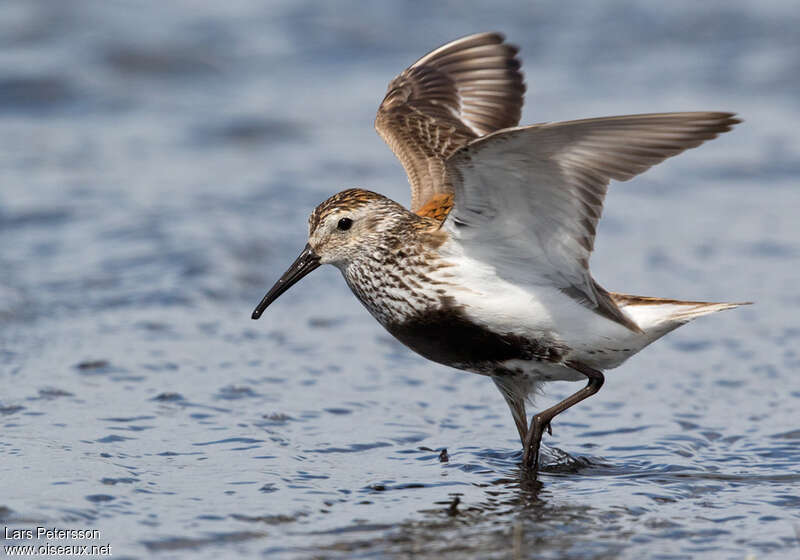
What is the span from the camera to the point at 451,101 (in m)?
6.95

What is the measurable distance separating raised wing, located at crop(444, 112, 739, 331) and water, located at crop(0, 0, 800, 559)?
958 mm

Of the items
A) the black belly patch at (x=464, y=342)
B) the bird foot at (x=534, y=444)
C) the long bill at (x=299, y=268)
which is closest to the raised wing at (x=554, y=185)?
the black belly patch at (x=464, y=342)

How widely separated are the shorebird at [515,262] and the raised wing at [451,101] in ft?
2.22

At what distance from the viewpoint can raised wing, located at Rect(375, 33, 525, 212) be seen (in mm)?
6586

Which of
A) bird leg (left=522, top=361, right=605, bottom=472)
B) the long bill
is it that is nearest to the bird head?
the long bill

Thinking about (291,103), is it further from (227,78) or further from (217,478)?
(217,478)

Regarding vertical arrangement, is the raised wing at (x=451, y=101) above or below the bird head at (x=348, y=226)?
above

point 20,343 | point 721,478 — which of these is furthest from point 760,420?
point 20,343

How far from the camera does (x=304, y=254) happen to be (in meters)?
5.74

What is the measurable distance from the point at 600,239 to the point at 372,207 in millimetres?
4060

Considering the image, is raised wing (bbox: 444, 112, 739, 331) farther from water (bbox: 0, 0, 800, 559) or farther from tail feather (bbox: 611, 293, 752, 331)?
water (bbox: 0, 0, 800, 559)

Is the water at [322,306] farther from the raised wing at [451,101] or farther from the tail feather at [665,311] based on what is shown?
the raised wing at [451,101]

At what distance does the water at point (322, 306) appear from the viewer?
15.9 ft

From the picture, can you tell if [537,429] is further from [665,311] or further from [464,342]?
[665,311]
